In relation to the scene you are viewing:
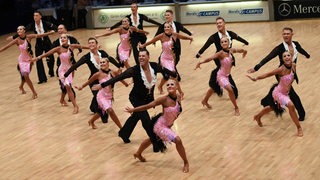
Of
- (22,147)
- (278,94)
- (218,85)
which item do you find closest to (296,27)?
(218,85)

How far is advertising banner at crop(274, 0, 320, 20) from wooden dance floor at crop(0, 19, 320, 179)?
6.83 m

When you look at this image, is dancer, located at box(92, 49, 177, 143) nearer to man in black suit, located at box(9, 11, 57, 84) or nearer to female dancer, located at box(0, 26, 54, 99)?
female dancer, located at box(0, 26, 54, 99)

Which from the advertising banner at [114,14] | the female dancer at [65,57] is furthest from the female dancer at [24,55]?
the advertising banner at [114,14]

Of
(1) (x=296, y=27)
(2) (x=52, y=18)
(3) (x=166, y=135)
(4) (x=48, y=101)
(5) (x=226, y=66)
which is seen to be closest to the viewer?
(3) (x=166, y=135)

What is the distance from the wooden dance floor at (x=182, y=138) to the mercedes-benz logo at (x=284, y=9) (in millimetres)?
6954

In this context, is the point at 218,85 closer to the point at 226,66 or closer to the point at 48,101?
the point at 226,66

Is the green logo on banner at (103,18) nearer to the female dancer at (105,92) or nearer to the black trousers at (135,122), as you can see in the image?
the female dancer at (105,92)

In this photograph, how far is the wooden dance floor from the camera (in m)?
9.48

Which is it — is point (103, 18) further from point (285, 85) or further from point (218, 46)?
point (285, 85)

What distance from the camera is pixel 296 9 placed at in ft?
74.1

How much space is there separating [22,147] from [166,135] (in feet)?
10.3

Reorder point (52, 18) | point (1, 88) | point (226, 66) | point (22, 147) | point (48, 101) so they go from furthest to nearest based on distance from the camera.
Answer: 1. point (52, 18)
2. point (1, 88)
3. point (48, 101)
4. point (226, 66)
5. point (22, 147)

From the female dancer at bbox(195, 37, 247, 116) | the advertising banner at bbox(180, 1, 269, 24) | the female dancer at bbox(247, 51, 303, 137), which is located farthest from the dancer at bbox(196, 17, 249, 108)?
the advertising banner at bbox(180, 1, 269, 24)

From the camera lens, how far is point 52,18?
2464 centimetres
